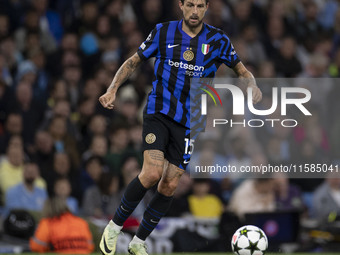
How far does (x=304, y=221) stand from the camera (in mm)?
11078

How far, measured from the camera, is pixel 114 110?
1304 cm

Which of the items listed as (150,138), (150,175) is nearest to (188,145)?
(150,138)

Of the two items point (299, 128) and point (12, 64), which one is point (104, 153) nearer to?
point (12, 64)

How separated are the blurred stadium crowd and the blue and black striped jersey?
3.68 m

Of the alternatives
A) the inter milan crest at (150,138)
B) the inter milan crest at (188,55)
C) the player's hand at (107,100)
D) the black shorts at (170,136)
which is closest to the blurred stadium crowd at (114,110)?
the black shorts at (170,136)

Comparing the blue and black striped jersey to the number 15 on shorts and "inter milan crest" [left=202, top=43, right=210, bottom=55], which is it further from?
the number 15 on shorts

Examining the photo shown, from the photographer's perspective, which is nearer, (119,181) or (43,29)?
(119,181)

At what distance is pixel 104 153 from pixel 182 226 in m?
2.26

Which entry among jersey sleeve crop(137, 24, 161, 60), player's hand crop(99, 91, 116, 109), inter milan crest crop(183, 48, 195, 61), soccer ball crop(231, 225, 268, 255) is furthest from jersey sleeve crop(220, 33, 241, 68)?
soccer ball crop(231, 225, 268, 255)

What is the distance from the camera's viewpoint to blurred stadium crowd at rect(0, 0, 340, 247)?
11547mm

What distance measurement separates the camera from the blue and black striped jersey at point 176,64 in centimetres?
758

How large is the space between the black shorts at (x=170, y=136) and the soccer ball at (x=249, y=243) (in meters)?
0.97

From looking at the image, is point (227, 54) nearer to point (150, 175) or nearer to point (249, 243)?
point (150, 175)

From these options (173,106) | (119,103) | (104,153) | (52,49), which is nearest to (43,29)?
(52,49)
